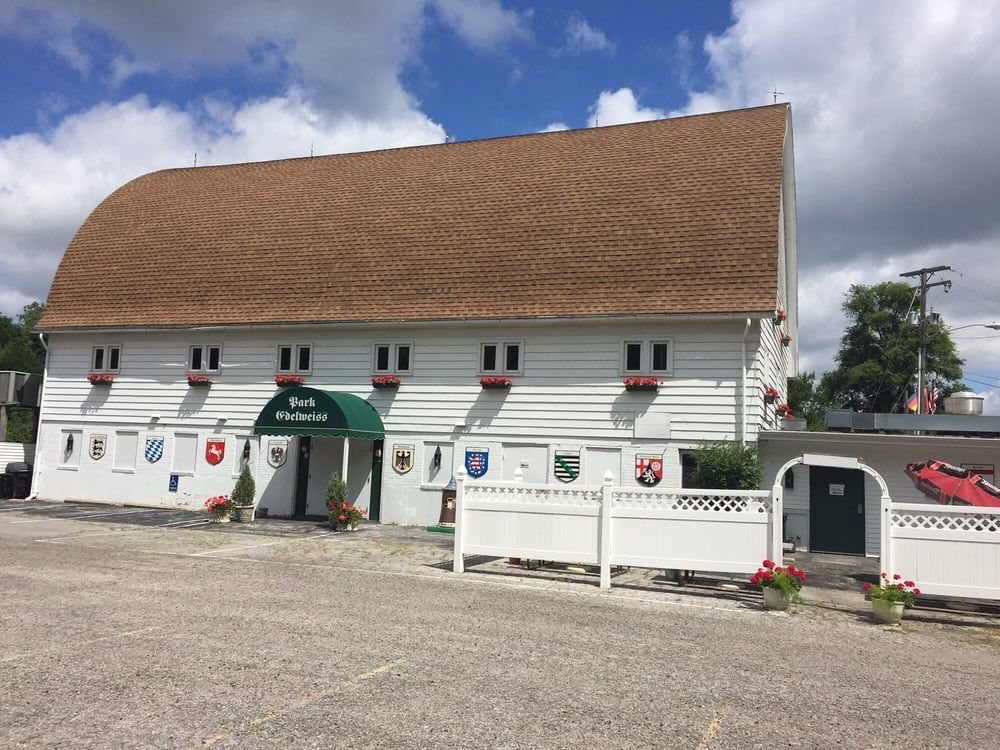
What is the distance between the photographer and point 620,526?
12.2 metres

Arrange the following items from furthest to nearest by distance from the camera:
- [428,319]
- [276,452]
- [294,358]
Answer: [294,358], [276,452], [428,319]

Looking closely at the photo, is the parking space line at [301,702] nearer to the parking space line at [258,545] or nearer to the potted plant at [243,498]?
the parking space line at [258,545]

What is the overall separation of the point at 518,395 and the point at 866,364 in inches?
1613

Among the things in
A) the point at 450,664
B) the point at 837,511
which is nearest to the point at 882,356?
the point at 837,511

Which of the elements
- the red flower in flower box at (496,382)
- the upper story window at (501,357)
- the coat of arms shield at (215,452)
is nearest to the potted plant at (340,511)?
the red flower in flower box at (496,382)

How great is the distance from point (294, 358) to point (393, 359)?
3.05 meters

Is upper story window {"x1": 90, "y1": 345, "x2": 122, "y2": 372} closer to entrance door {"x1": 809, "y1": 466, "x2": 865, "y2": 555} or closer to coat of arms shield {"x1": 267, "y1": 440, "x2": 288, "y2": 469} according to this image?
coat of arms shield {"x1": 267, "y1": 440, "x2": 288, "y2": 469}

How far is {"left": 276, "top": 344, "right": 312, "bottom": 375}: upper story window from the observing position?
22.2 m

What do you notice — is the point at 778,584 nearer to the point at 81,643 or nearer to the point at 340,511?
the point at 81,643

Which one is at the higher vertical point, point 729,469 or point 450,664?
point 729,469

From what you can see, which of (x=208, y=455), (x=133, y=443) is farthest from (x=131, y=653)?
(x=133, y=443)

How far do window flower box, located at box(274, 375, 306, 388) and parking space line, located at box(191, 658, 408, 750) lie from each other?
15676 millimetres

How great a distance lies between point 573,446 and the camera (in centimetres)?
1927

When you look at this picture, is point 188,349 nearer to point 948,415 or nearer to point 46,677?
point 46,677
